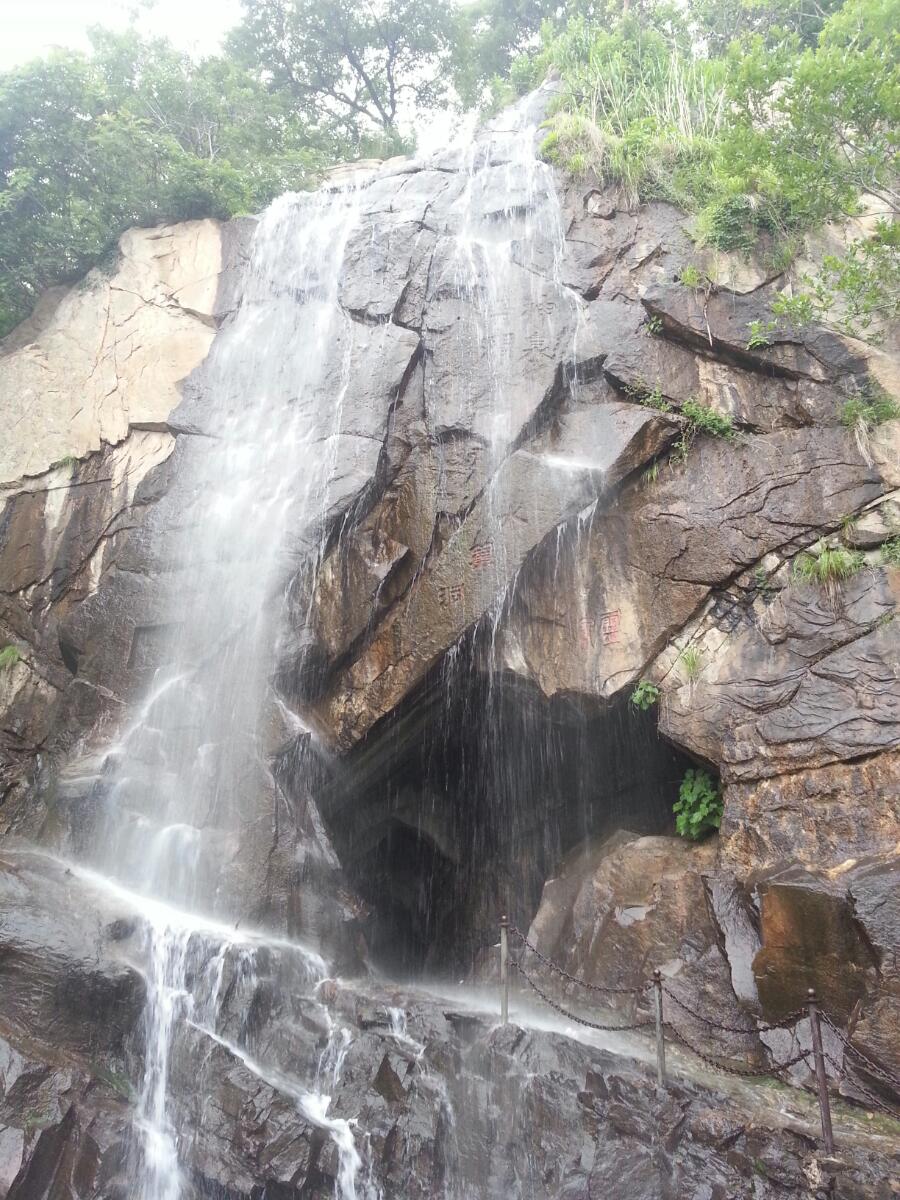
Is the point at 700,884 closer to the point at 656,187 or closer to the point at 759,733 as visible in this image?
the point at 759,733

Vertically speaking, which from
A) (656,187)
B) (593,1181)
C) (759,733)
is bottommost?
(593,1181)

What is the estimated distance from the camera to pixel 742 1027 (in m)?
7.00

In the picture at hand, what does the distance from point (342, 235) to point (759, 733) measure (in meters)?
10.2

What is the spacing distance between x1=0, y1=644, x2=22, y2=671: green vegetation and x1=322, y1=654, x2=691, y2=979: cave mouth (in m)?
4.69

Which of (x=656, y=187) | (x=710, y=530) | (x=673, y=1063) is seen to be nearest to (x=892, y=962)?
(x=673, y=1063)

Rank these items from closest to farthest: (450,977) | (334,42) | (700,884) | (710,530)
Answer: (700,884) < (710,530) < (450,977) < (334,42)

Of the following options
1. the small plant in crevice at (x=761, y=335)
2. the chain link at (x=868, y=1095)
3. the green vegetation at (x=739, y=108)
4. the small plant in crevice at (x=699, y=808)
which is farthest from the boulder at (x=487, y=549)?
the chain link at (x=868, y=1095)

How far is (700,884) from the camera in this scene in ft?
26.1

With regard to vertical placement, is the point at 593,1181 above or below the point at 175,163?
below

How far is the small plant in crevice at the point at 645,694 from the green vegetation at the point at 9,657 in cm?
820

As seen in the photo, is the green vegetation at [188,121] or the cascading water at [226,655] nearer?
the cascading water at [226,655]

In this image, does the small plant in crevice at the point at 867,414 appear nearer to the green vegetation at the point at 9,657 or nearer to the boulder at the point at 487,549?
the boulder at the point at 487,549

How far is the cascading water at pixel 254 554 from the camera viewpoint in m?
7.27

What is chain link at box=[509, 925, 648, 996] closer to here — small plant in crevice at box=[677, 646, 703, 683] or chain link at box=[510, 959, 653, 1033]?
chain link at box=[510, 959, 653, 1033]
